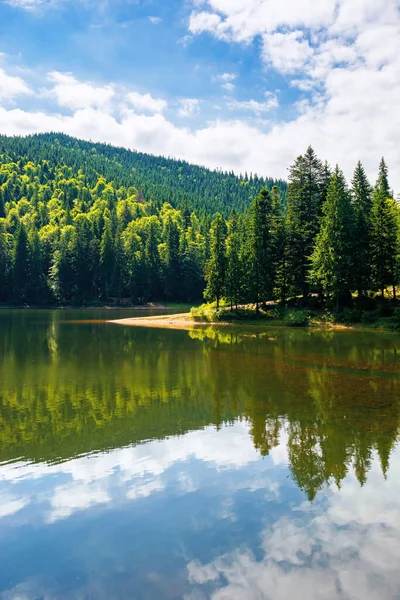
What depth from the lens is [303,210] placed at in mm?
Answer: 66375

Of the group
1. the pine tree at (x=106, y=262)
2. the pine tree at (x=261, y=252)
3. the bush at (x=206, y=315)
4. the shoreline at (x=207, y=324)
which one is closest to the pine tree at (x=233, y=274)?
the pine tree at (x=261, y=252)

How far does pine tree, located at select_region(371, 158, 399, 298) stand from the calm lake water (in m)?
36.4

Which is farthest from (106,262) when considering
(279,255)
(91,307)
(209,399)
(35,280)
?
(209,399)

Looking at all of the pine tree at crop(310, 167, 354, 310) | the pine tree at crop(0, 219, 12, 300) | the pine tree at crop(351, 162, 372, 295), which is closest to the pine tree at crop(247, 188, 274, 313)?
the pine tree at crop(310, 167, 354, 310)

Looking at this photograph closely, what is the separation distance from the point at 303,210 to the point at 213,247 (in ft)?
47.4

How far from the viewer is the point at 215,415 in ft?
57.0


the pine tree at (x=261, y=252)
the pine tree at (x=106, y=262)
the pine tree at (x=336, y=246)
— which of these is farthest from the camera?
the pine tree at (x=106, y=262)

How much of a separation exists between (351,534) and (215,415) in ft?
29.1

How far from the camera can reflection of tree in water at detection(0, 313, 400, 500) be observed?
13711mm

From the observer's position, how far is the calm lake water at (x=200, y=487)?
25.0 ft

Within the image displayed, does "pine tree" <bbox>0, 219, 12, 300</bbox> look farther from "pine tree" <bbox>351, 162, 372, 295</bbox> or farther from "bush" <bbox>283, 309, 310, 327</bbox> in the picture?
"pine tree" <bbox>351, 162, 372, 295</bbox>

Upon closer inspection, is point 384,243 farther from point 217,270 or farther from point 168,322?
point 168,322

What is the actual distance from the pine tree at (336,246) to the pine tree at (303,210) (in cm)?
569

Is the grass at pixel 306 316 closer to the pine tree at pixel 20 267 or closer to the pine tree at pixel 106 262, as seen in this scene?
the pine tree at pixel 106 262
